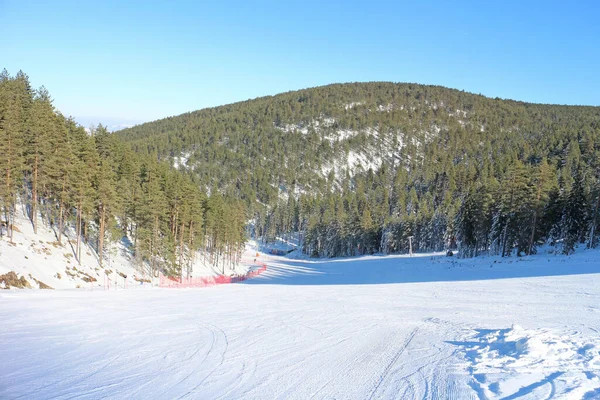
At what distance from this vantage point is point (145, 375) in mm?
6598

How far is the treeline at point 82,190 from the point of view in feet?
96.1

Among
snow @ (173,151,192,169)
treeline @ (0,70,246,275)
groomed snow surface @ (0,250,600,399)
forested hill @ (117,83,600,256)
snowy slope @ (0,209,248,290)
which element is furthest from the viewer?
snow @ (173,151,192,169)

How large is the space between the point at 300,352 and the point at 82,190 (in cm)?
2984

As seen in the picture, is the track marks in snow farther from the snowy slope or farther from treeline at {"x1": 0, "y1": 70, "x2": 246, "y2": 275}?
treeline at {"x1": 0, "y1": 70, "x2": 246, "y2": 275}

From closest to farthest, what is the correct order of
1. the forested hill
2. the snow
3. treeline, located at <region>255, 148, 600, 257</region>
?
treeline, located at <region>255, 148, 600, 257</region>, the forested hill, the snow

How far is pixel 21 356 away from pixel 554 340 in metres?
10.7

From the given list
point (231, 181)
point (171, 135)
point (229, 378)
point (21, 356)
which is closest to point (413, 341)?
point (229, 378)

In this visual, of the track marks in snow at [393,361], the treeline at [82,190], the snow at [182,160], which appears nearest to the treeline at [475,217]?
the track marks in snow at [393,361]

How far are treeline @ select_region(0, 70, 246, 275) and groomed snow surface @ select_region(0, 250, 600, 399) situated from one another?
20602 mm

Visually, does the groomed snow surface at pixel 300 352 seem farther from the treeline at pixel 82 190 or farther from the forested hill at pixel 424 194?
the forested hill at pixel 424 194

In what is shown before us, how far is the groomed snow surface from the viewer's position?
577 cm

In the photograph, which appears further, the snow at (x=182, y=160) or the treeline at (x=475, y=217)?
the snow at (x=182, y=160)

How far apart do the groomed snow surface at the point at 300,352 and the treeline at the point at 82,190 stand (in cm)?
2060

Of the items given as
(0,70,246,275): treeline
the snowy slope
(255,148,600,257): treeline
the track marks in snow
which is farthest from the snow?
the track marks in snow
